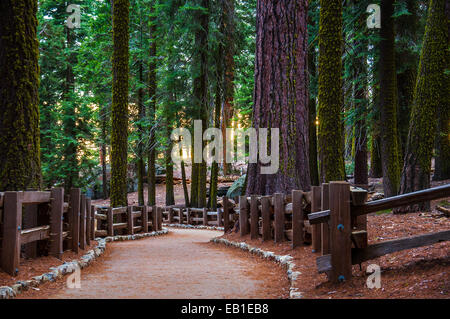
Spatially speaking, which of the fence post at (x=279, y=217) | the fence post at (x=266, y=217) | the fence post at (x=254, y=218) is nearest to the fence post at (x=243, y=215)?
the fence post at (x=254, y=218)

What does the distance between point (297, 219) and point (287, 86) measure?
404cm

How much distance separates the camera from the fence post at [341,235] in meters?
4.50

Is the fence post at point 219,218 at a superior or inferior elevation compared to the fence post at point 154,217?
inferior

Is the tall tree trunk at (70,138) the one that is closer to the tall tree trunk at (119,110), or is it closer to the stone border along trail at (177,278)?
the tall tree trunk at (119,110)

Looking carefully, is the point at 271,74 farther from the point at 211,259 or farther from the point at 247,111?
the point at 247,111

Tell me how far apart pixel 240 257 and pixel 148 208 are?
24.6 ft

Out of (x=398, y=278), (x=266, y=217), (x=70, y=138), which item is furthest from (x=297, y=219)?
(x=70, y=138)

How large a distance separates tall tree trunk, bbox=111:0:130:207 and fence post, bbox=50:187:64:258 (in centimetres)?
694

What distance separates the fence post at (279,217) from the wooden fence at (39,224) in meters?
3.83

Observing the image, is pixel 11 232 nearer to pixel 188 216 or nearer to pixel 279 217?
pixel 279 217

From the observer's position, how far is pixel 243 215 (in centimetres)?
1009

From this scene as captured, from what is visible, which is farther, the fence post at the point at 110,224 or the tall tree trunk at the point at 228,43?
the tall tree trunk at the point at 228,43

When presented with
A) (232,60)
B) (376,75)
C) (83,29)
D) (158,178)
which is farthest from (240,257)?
(158,178)

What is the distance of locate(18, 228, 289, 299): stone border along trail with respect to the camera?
16.6 ft
